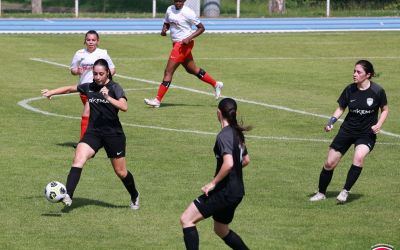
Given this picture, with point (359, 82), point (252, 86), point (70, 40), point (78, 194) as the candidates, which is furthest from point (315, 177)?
point (70, 40)

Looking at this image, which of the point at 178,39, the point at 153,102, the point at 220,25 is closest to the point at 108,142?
the point at 153,102

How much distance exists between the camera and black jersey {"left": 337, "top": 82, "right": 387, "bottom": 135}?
15039mm

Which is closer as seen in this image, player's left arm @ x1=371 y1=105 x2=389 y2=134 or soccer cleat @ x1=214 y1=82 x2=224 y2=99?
player's left arm @ x1=371 y1=105 x2=389 y2=134

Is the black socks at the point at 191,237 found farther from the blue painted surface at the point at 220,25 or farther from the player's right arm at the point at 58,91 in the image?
the blue painted surface at the point at 220,25

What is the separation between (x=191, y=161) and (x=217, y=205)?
670cm

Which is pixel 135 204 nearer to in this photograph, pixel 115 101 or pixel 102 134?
pixel 102 134

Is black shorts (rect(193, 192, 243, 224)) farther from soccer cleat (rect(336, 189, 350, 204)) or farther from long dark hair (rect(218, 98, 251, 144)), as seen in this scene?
soccer cleat (rect(336, 189, 350, 204))

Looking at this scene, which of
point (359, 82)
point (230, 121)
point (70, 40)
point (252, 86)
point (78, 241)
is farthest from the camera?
point (70, 40)

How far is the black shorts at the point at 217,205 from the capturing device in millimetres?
11297

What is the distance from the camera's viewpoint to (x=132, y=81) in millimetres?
29281

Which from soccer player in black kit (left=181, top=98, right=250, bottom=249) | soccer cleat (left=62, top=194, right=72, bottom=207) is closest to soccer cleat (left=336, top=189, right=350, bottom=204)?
soccer cleat (left=62, top=194, right=72, bottom=207)

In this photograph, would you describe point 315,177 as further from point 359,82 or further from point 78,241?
point 78,241

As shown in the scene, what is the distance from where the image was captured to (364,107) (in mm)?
15055

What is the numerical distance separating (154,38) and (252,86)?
43.1 feet
